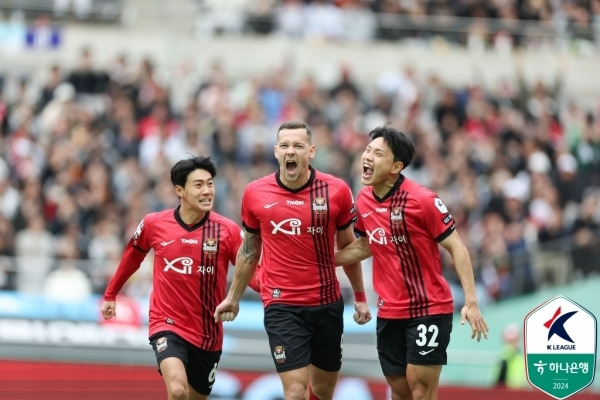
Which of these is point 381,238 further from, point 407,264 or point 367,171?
point 367,171

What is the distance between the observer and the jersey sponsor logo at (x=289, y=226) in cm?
1211

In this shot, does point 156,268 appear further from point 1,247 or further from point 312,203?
point 1,247

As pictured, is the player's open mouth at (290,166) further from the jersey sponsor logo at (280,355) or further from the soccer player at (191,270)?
the jersey sponsor logo at (280,355)

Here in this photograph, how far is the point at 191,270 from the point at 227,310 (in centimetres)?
54

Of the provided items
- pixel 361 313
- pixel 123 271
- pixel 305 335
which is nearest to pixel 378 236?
pixel 361 313

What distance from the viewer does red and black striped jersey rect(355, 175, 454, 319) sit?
11859 millimetres

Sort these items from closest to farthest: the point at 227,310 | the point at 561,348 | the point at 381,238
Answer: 1. the point at 561,348
2. the point at 381,238
3. the point at 227,310

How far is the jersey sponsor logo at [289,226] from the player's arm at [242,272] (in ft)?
0.92

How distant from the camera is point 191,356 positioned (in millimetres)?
12711

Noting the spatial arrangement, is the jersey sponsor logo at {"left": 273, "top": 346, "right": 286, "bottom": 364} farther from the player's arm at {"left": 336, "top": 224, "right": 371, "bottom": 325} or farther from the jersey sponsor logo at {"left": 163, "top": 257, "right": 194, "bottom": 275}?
the jersey sponsor logo at {"left": 163, "top": 257, "right": 194, "bottom": 275}

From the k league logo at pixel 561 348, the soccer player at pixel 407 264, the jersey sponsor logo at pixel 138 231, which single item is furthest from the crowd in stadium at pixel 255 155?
the k league logo at pixel 561 348

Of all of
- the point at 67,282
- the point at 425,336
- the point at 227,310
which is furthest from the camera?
the point at 67,282

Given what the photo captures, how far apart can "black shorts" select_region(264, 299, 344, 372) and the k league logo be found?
6.88 ft

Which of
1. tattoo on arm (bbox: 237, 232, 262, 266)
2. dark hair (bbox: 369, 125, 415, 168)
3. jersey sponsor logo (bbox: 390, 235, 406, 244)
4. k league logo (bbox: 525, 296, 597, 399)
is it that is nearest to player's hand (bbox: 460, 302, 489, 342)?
k league logo (bbox: 525, 296, 597, 399)
